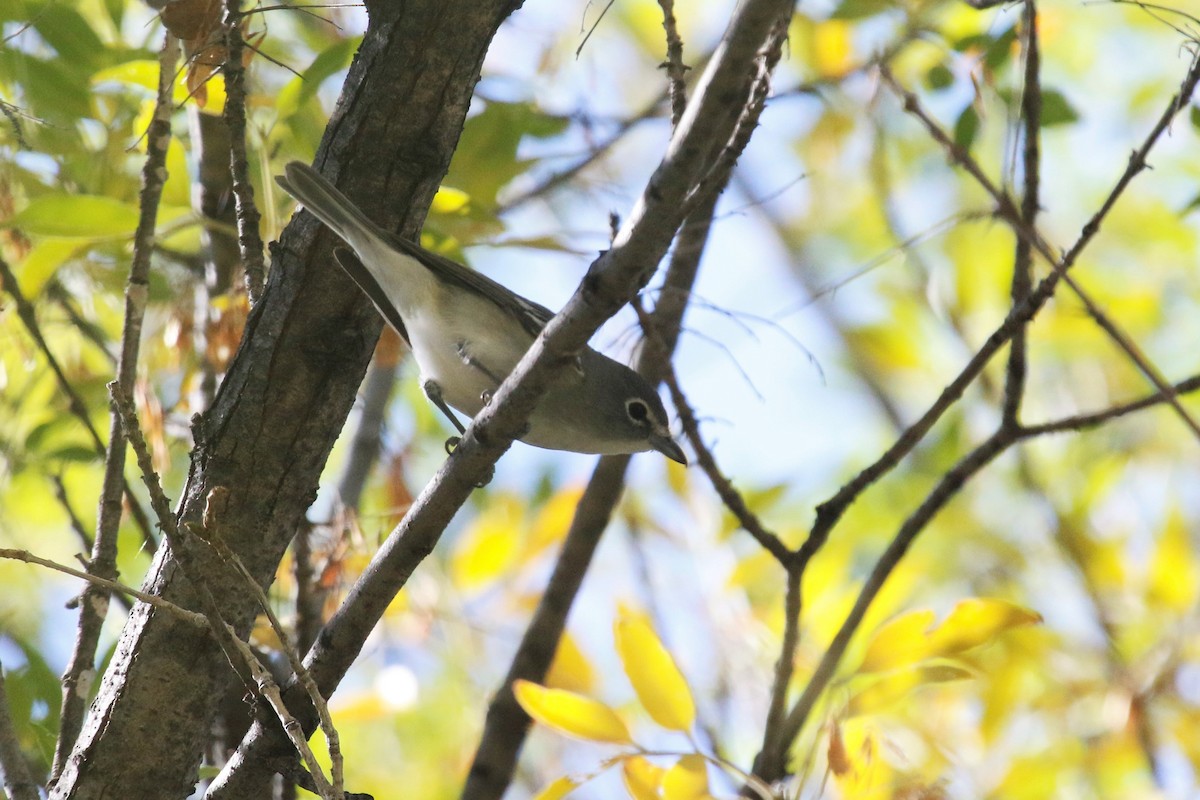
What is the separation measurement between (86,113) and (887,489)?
11.3 ft

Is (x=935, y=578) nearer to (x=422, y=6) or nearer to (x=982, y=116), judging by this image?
(x=982, y=116)

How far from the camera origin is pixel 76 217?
2789mm

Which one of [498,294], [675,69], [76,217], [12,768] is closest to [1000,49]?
[675,69]

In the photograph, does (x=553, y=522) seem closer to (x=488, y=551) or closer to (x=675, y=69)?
(x=488, y=551)

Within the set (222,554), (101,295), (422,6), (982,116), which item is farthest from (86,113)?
(982,116)

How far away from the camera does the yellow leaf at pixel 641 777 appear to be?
8.14 ft

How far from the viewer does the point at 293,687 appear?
7.49ft

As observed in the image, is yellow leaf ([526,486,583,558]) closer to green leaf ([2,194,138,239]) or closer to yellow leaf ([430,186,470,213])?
yellow leaf ([430,186,470,213])

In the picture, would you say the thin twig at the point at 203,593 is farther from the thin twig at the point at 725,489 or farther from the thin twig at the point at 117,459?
the thin twig at the point at 725,489

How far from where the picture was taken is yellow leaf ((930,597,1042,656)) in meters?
2.55

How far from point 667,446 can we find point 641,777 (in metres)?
1.17

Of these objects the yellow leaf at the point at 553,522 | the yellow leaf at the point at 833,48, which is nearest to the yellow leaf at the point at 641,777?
the yellow leaf at the point at 553,522

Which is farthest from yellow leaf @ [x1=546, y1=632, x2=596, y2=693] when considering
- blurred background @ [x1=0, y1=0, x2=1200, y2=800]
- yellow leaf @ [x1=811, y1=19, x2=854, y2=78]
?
yellow leaf @ [x1=811, y1=19, x2=854, y2=78]

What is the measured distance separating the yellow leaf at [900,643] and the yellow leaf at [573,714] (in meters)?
0.60
